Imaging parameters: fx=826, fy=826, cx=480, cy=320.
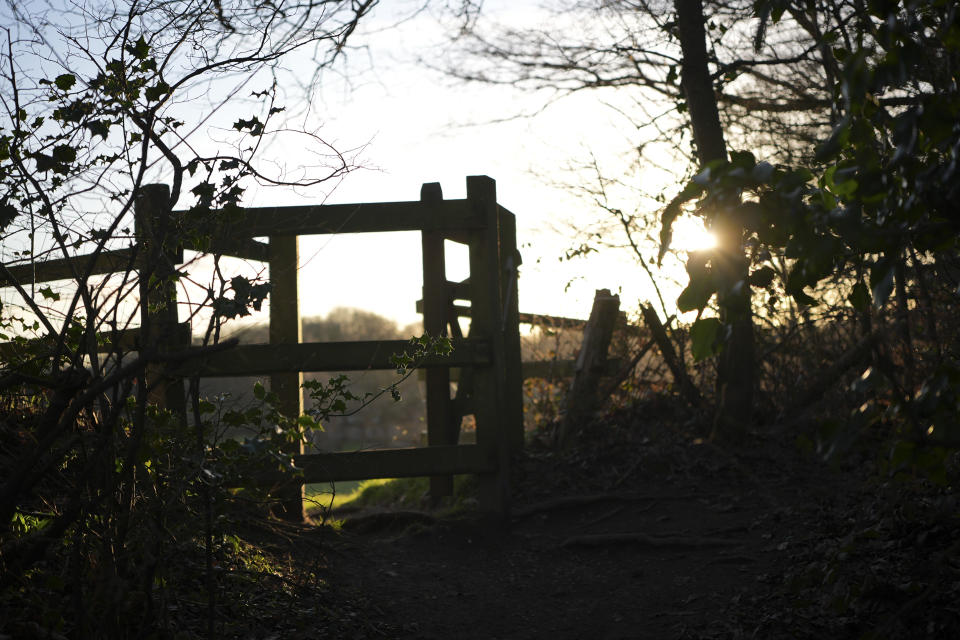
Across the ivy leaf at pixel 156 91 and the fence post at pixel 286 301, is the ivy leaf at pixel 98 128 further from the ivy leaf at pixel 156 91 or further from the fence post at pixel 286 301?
the fence post at pixel 286 301

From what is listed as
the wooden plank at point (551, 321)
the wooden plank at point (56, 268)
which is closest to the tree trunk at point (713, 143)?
the wooden plank at point (551, 321)

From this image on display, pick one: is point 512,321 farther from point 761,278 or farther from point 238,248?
point 761,278

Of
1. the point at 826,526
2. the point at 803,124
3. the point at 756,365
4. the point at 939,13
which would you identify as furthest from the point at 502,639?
the point at 803,124

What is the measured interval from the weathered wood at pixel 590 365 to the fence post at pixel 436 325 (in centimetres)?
123

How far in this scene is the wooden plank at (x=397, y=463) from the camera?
507 centimetres

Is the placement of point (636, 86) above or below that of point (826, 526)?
above

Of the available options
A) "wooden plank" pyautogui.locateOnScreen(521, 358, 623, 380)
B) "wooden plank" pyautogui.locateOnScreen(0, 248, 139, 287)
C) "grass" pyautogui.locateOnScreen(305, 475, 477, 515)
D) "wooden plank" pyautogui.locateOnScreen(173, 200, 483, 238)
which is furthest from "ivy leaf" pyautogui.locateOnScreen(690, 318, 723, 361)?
"wooden plank" pyautogui.locateOnScreen(521, 358, 623, 380)

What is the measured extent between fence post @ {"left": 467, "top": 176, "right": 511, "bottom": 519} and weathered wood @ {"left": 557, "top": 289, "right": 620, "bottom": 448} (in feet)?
5.98

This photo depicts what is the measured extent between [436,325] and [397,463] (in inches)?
56.1

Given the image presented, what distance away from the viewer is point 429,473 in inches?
212

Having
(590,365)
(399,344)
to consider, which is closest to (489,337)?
(399,344)

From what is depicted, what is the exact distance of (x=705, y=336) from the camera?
1823 millimetres

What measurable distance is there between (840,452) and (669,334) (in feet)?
22.2

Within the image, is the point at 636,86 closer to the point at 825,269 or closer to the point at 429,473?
the point at 429,473
